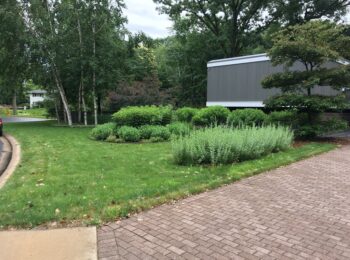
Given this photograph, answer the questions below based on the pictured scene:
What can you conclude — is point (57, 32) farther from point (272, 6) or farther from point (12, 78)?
point (272, 6)

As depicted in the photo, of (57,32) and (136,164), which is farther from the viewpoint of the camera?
(57,32)

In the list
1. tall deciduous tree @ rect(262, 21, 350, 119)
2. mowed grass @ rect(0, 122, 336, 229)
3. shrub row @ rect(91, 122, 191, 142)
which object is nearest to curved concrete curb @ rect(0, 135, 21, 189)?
mowed grass @ rect(0, 122, 336, 229)

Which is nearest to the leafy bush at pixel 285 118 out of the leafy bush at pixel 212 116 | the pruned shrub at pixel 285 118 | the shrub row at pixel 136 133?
the pruned shrub at pixel 285 118

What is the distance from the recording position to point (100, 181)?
21.0ft

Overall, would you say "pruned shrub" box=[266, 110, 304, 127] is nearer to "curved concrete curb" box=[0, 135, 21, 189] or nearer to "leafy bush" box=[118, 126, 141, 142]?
"leafy bush" box=[118, 126, 141, 142]

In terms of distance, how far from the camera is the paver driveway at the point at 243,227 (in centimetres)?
361

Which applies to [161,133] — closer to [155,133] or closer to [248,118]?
[155,133]

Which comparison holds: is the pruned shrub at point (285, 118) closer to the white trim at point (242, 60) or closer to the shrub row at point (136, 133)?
the shrub row at point (136, 133)

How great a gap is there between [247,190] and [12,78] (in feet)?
64.3

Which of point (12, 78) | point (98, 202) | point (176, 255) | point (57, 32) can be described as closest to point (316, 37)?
point (98, 202)

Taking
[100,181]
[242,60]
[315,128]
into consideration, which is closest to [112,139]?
[100,181]

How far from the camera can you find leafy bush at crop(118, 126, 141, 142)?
12484mm

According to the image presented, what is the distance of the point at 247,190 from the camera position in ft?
19.7

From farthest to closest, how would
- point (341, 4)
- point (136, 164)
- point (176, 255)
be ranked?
point (341, 4) < point (136, 164) < point (176, 255)
